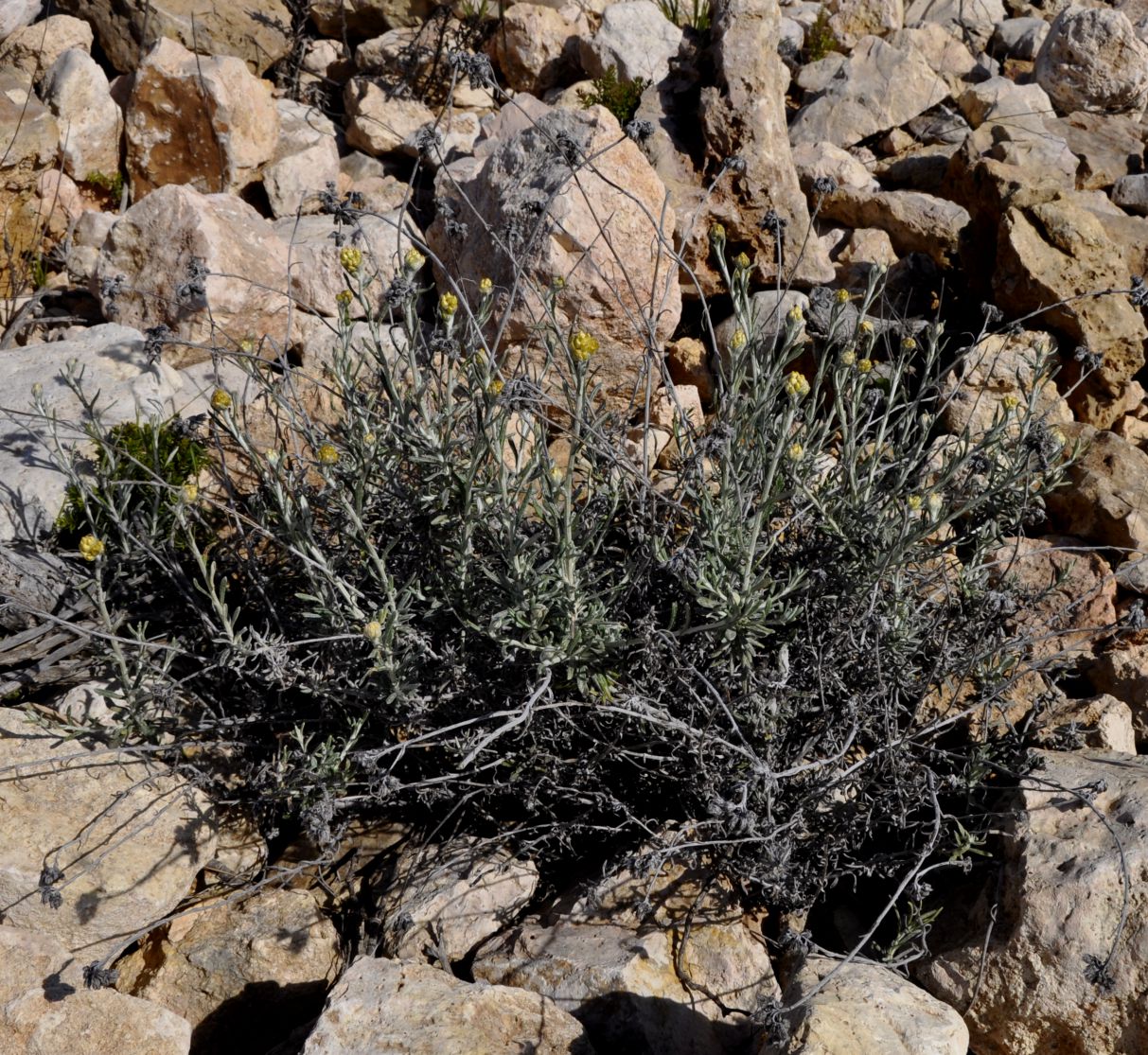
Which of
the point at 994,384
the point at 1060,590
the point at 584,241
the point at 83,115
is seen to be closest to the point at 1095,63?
the point at 994,384

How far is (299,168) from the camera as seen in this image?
5992 millimetres

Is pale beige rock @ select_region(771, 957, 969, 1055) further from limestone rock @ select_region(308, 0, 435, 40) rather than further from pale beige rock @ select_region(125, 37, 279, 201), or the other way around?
limestone rock @ select_region(308, 0, 435, 40)

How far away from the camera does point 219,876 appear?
11.2 feet

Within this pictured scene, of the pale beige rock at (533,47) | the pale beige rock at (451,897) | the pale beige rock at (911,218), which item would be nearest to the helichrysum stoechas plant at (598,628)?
the pale beige rock at (451,897)

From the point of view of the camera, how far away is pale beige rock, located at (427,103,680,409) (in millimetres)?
4586

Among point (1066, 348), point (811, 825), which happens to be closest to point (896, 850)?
point (811, 825)

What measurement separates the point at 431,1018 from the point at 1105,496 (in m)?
3.20

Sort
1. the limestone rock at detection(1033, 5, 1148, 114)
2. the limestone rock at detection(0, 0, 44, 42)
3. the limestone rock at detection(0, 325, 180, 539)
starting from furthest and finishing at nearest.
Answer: the limestone rock at detection(1033, 5, 1148, 114), the limestone rock at detection(0, 0, 44, 42), the limestone rock at detection(0, 325, 180, 539)

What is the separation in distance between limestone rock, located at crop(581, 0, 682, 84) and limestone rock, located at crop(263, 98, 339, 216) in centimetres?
161

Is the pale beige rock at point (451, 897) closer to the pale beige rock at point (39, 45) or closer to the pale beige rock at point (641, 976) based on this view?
the pale beige rock at point (641, 976)

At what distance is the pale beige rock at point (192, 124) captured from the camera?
593 cm

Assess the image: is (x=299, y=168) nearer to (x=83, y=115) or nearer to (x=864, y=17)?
(x=83, y=115)

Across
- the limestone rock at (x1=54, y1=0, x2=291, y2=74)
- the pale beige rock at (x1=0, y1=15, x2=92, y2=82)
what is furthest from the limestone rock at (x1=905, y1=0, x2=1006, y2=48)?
the pale beige rock at (x1=0, y1=15, x2=92, y2=82)

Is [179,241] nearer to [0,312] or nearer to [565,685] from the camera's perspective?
[0,312]
